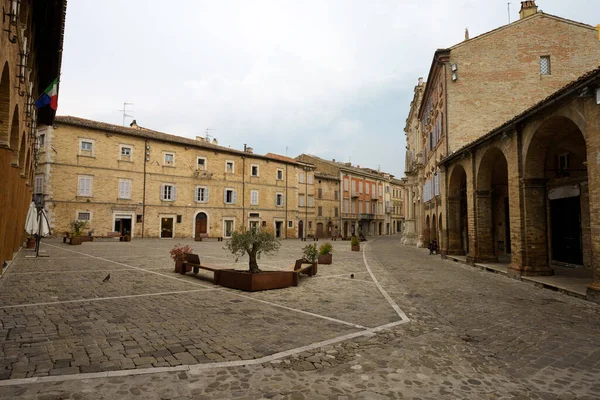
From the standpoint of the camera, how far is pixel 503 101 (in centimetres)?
2002

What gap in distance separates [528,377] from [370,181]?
192 ft

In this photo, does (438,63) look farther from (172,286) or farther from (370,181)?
(370,181)

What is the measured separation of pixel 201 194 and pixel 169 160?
4787 millimetres

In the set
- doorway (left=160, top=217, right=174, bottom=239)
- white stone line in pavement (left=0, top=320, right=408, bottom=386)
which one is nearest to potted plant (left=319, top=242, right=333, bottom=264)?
white stone line in pavement (left=0, top=320, right=408, bottom=386)

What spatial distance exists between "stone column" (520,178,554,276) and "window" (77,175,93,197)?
31.7 metres

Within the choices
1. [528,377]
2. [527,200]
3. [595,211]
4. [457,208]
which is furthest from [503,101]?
[528,377]

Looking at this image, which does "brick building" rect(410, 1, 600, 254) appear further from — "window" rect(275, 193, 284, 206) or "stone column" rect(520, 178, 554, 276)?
"window" rect(275, 193, 284, 206)

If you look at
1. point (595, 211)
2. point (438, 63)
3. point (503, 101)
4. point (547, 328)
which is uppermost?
point (438, 63)

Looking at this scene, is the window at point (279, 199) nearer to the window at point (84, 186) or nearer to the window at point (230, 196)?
the window at point (230, 196)

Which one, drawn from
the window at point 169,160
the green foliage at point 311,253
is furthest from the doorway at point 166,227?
the green foliage at point 311,253

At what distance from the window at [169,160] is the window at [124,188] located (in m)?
4.07

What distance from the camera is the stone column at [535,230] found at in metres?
10.9

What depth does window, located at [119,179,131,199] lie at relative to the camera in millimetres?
32062

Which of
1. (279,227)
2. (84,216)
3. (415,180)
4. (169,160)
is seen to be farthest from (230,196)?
(415,180)
